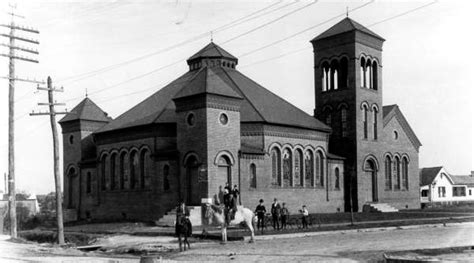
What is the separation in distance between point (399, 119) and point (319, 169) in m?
12.4

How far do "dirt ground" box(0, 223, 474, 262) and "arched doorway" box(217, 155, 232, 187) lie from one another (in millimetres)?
9660

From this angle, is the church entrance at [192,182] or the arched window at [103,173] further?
the arched window at [103,173]

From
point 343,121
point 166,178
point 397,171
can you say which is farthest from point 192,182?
point 397,171

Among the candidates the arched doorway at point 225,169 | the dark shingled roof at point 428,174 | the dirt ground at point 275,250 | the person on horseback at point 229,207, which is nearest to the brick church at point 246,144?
the arched doorway at point 225,169

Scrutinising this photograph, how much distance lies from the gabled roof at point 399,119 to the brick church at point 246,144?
0.50 ft

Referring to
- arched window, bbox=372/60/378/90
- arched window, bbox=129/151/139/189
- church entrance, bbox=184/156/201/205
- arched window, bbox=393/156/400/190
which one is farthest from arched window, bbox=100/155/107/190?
arched window, bbox=393/156/400/190

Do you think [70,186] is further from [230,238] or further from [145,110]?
[230,238]

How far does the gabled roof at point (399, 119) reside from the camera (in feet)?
171

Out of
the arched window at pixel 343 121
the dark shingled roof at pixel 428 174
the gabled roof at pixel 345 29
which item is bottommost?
the dark shingled roof at pixel 428 174

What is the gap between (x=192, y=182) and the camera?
3706 cm

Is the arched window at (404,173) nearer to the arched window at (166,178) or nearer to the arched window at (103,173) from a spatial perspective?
the arched window at (166,178)

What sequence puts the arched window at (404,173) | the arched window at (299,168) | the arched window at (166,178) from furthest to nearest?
the arched window at (404,173) < the arched window at (299,168) < the arched window at (166,178)

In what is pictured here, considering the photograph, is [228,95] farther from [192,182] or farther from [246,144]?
[192,182]

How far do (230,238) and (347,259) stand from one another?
8.75 m
